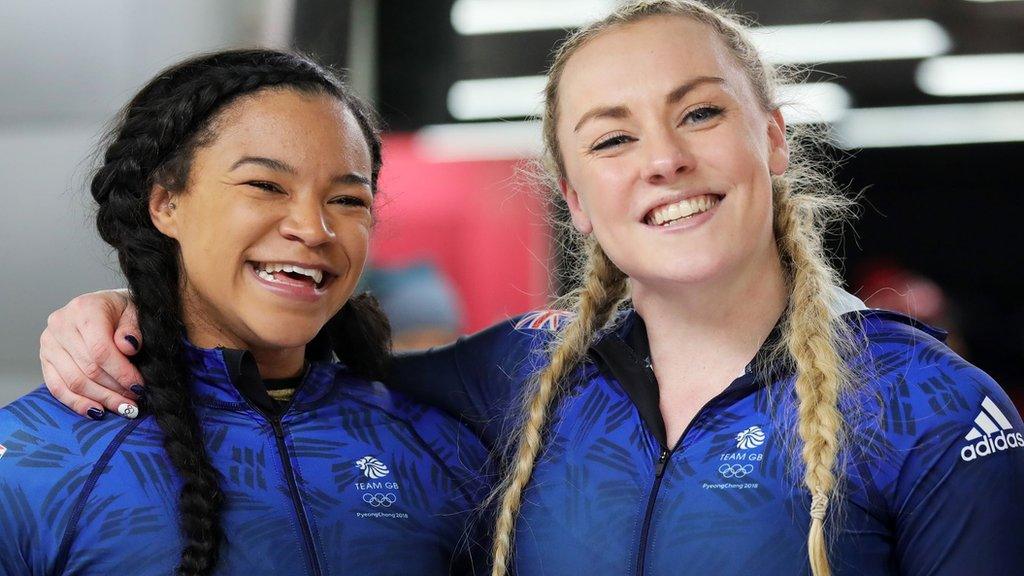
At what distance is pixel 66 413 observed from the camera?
→ 1838mm

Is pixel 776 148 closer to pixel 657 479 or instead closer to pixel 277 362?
pixel 657 479

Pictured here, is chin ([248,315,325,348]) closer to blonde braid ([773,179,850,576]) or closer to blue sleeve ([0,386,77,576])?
blue sleeve ([0,386,77,576])

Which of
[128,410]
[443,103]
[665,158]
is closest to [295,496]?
[128,410]

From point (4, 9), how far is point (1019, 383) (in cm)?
734

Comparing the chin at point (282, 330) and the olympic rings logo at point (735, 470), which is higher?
the chin at point (282, 330)

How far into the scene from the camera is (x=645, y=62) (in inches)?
76.4

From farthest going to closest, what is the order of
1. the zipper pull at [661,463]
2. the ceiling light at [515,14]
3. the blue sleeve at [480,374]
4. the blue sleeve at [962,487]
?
the ceiling light at [515,14] → the blue sleeve at [480,374] → the zipper pull at [661,463] → the blue sleeve at [962,487]

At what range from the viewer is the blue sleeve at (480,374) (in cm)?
218

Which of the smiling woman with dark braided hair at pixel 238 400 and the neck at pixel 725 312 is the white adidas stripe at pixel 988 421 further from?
the smiling woman with dark braided hair at pixel 238 400

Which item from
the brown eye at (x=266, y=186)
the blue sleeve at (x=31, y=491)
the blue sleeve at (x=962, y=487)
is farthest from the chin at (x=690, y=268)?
the blue sleeve at (x=31, y=491)

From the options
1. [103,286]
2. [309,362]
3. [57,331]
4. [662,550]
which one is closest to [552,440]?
[662,550]

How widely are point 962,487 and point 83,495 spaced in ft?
4.38

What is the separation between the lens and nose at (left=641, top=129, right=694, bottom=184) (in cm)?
184

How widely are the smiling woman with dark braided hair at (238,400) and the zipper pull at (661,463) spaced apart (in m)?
0.43
